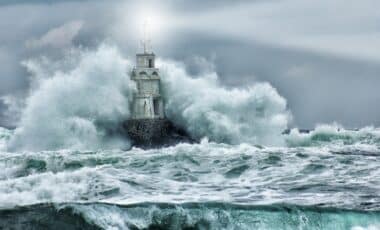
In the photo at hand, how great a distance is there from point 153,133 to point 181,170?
20523 mm

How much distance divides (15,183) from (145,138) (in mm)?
25820

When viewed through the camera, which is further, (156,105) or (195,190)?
(156,105)

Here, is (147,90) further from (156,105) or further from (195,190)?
(195,190)

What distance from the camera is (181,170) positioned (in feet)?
102

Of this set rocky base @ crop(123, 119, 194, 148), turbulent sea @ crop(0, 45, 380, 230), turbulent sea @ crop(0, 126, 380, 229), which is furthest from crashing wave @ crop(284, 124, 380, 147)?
turbulent sea @ crop(0, 126, 380, 229)

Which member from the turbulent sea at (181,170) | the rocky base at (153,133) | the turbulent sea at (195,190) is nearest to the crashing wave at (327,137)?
the turbulent sea at (181,170)

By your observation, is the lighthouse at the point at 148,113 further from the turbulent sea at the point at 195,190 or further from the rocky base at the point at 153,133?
the turbulent sea at the point at 195,190

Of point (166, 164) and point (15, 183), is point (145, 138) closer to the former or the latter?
point (166, 164)

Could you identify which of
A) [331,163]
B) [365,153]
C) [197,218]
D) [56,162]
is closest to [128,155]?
[56,162]

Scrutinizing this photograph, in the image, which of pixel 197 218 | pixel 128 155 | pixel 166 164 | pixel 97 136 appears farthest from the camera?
pixel 97 136

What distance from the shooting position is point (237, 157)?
34562mm

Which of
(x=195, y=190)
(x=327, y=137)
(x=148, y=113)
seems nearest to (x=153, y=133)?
(x=148, y=113)

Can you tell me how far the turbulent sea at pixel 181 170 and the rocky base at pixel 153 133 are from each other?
2.78ft

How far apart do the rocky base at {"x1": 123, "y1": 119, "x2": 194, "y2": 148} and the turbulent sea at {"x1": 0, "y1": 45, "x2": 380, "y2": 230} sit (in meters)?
0.85
